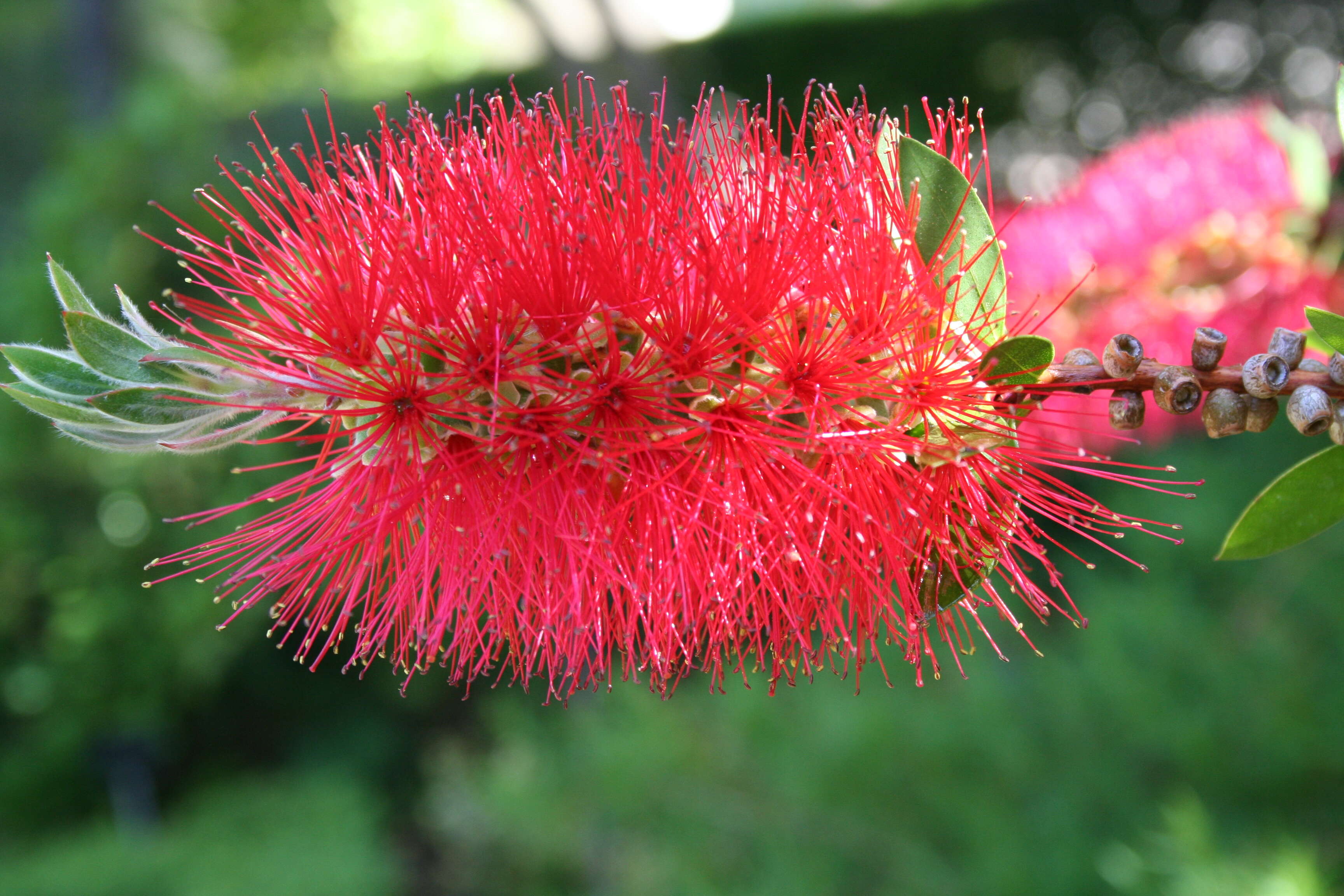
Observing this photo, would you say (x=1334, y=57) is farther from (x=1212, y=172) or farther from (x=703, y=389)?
(x=703, y=389)

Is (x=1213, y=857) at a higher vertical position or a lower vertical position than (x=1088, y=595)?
lower

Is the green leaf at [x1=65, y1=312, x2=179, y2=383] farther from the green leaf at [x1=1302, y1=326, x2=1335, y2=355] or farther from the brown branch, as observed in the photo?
the green leaf at [x1=1302, y1=326, x2=1335, y2=355]

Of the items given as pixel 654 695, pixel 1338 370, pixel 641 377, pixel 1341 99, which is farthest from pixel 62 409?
pixel 654 695

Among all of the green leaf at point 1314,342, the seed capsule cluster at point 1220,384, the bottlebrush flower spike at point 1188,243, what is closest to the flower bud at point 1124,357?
the seed capsule cluster at point 1220,384

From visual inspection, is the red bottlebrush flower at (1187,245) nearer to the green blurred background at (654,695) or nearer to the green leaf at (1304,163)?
the green leaf at (1304,163)

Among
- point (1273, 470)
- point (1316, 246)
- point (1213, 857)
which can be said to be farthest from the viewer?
point (1273, 470)

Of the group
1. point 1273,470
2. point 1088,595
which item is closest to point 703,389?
point 1088,595

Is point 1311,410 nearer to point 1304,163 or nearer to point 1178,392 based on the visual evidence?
point 1178,392
